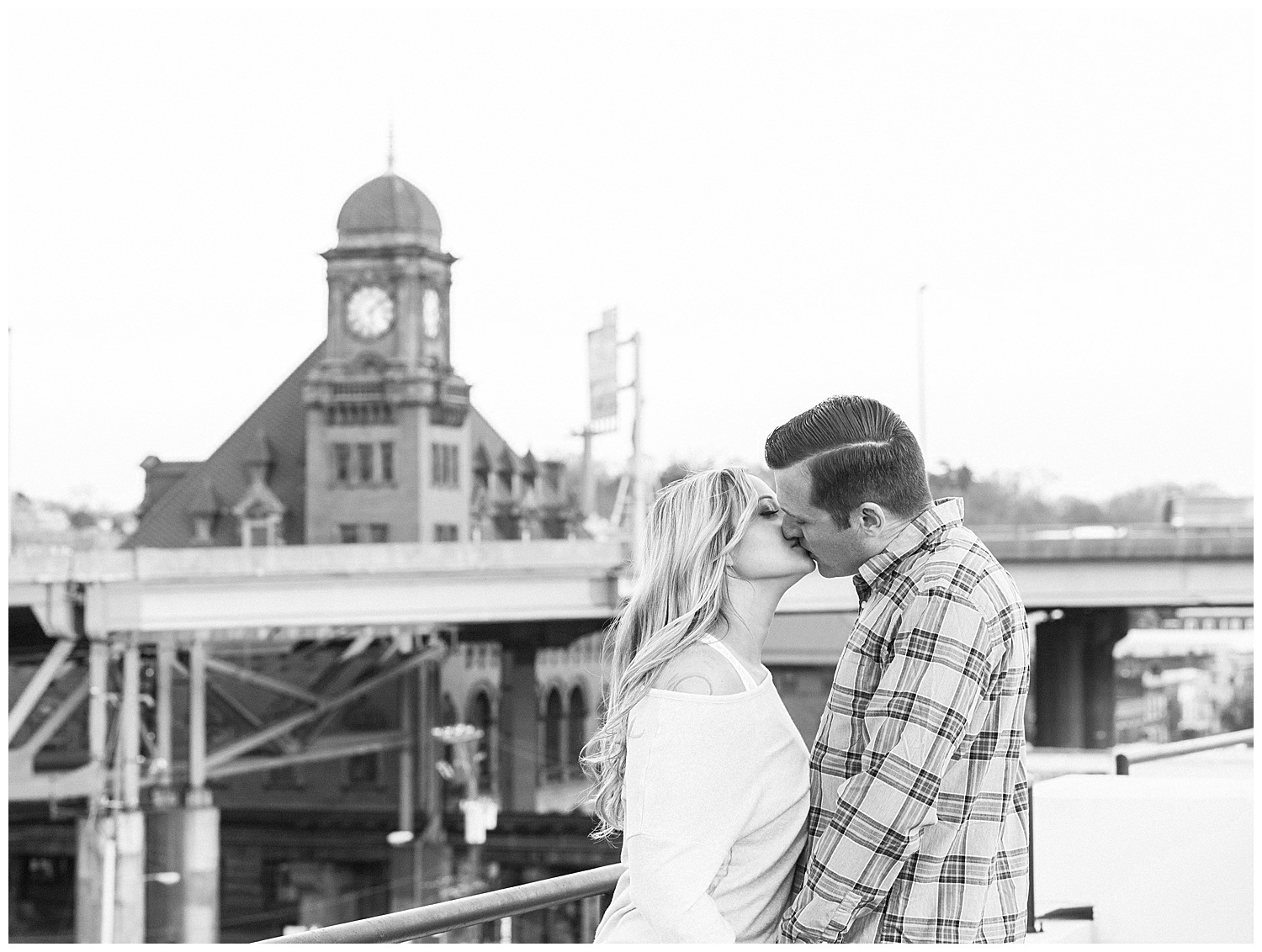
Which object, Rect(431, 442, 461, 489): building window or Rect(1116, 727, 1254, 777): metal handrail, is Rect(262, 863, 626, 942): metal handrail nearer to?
Rect(1116, 727, 1254, 777): metal handrail

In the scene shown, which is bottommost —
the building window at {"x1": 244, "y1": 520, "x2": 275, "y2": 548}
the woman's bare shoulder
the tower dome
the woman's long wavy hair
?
the woman's bare shoulder

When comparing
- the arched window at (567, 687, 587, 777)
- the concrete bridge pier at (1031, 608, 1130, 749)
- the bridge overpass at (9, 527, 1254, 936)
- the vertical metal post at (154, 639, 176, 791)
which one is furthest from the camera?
the arched window at (567, 687, 587, 777)

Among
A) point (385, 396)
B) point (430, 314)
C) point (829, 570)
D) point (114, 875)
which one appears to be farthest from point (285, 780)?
point (829, 570)

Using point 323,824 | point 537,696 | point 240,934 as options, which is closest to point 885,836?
point 240,934

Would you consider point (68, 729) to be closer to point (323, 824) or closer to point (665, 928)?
point (323, 824)

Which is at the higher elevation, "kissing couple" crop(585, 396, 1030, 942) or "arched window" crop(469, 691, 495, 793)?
"kissing couple" crop(585, 396, 1030, 942)

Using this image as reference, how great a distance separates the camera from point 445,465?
75.2 m

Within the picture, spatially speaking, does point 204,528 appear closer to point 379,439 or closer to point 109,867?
point 379,439

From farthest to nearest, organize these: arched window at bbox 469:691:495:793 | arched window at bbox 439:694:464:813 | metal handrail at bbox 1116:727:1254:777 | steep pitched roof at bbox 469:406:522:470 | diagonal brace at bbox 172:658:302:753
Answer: steep pitched roof at bbox 469:406:522:470 → arched window at bbox 469:691:495:793 → arched window at bbox 439:694:464:813 → diagonal brace at bbox 172:658:302:753 → metal handrail at bbox 1116:727:1254:777

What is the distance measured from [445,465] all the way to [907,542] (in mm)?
72498

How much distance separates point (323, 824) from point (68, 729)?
36.3ft

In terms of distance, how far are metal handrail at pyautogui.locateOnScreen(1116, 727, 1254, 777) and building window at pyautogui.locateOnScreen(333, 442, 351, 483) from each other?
68.2 meters

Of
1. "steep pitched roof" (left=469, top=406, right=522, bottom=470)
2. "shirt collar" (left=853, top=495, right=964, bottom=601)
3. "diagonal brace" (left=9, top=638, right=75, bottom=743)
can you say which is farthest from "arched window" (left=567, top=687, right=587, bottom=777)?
"shirt collar" (left=853, top=495, right=964, bottom=601)

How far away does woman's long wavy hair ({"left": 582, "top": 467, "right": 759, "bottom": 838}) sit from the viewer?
10.2ft
